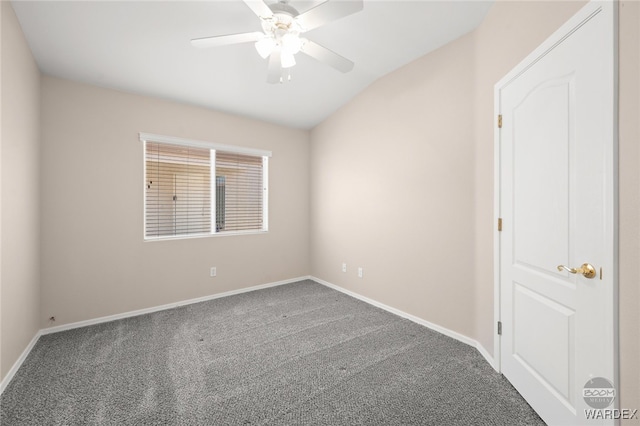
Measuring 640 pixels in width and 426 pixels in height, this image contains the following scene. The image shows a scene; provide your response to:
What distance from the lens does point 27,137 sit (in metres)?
2.25

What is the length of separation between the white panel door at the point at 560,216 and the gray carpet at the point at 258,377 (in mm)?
386

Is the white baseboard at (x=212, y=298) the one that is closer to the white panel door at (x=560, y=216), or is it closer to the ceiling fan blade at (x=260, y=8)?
the white panel door at (x=560, y=216)

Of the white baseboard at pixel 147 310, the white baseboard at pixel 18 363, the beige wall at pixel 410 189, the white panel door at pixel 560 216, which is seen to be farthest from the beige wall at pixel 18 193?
the white panel door at pixel 560 216

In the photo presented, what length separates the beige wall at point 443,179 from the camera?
1090 millimetres

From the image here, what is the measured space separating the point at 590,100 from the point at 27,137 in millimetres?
3918

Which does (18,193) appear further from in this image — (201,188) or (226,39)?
(226,39)

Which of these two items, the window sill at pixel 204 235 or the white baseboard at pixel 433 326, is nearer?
the white baseboard at pixel 433 326

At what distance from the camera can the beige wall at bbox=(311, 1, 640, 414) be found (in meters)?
1.09

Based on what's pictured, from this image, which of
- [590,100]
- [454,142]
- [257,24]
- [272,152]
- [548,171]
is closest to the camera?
[590,100]

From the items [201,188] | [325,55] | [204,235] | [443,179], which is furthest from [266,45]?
[204,235]

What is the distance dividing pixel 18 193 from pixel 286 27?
244 cm

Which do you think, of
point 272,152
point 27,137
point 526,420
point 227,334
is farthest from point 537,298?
point 27,137

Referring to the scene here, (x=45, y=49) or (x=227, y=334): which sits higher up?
(x=45, y=49)

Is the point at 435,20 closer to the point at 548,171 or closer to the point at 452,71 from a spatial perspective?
the point at 452,71
